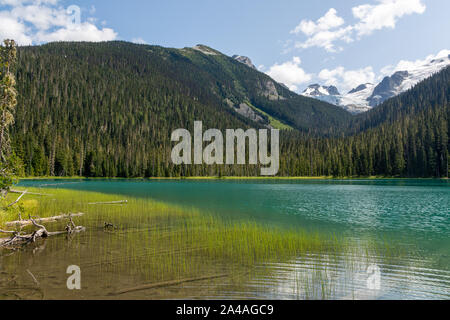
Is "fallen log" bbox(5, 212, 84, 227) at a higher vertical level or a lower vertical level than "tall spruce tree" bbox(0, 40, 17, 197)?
lower

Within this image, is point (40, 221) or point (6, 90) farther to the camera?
point (40, 221)

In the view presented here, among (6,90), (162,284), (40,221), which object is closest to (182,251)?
(162,284)

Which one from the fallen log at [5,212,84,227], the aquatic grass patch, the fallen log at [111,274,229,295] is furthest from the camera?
the fallen log at [5,212,84,227]

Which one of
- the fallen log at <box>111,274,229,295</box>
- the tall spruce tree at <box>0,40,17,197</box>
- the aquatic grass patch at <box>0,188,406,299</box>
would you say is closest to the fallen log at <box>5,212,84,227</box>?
the aquatic grass patch at <box>0,188,406,299</box>

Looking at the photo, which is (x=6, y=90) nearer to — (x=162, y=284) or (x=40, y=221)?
(x=40, y=221)

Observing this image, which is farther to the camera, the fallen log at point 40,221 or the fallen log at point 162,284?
the fallen log at point 40,221

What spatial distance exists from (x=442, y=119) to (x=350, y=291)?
16511cm

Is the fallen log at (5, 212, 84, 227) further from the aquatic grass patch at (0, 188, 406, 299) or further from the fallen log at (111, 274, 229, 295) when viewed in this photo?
the fallen log at (111, 274, 229, 295)

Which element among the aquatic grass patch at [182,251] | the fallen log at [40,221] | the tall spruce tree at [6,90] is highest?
the tall spruce tree at [6,90]

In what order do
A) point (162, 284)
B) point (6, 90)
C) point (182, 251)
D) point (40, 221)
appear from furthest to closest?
point (40, 221)
point (6, 90)
point (182, 251)
point (162, 284)

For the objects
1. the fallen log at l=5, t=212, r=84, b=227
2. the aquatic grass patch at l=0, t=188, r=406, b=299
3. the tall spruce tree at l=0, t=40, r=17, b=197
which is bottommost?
the aquatic grass patch at l=0, t=188, r=406, b=299

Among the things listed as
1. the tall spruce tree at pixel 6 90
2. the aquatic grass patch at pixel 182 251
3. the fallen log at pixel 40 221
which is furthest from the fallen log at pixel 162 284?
the tall spruce tree at pixel 6 90

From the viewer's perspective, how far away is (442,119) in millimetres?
140250

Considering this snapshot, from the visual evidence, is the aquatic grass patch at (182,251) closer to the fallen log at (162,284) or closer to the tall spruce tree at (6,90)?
the fallen log at (162,284)
